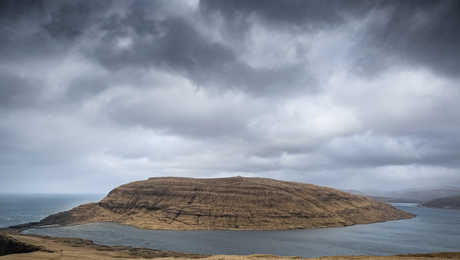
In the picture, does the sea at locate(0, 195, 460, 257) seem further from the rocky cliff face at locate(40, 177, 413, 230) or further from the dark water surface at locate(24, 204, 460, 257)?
the rocky cliff face at locate(40, 177, 413, 230)

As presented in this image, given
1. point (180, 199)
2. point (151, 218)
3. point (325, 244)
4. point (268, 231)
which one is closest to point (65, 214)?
point (151, 218)

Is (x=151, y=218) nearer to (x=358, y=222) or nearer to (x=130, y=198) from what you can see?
(x=130, y=198)

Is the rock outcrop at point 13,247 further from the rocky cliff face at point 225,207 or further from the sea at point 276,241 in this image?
the rocky cliff face at point 225,207

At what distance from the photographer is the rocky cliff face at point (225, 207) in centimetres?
13700

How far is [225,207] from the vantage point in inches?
5768

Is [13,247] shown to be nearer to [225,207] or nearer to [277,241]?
[277,241]

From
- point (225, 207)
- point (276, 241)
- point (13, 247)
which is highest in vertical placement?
point (225, 207)

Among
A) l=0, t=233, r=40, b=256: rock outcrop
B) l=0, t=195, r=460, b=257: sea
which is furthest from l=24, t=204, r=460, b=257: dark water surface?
l=0, t=233, r=40, b=256: rock outcrop

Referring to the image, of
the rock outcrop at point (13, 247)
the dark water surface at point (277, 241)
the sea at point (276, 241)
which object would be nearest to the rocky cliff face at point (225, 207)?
the sea at point (276, 241)

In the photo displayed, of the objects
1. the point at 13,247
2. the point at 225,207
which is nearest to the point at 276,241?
the point at 225,207

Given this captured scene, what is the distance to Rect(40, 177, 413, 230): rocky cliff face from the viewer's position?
137000 mm

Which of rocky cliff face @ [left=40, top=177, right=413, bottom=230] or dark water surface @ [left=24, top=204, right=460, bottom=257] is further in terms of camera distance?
rocky cliff face @ [left=40, top=177, right=413, bottom=230]

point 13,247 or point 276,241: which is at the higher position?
point 13,247

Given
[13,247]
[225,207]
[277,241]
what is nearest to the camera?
[13,247]
